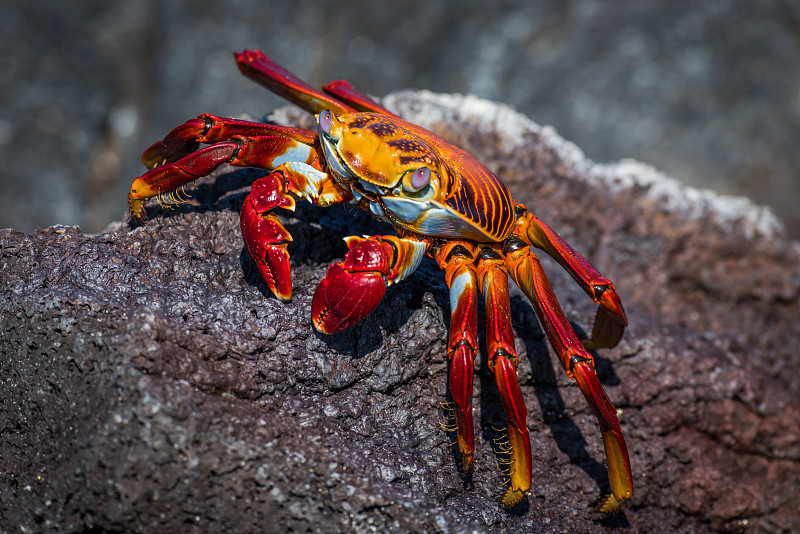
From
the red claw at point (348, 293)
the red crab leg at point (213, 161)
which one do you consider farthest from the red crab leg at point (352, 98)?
the red claw at point (348, 293)

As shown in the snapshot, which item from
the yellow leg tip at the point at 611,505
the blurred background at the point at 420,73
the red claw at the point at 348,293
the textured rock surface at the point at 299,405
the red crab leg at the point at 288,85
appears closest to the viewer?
the textured rock surface at the point at 299,405

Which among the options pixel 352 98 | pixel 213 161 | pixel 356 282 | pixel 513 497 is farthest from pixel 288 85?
pixel 513 497

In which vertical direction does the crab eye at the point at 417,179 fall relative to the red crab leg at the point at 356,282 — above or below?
above

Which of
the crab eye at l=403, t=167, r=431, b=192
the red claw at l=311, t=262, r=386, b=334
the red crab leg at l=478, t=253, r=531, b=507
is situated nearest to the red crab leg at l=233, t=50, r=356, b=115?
the crab eye at l=403, t=167, r=431, b=192

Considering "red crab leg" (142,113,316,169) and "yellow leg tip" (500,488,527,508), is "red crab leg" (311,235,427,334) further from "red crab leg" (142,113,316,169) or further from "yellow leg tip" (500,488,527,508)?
"yellow leg tip" (500,488,527,508)

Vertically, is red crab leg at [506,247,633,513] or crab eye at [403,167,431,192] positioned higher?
crab eye at [403,167,431,192]

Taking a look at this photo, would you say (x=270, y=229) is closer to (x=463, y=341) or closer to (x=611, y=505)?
(x=463, y=341)

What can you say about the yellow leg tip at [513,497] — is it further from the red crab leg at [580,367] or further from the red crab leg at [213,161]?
the red crab leg at [213,161]

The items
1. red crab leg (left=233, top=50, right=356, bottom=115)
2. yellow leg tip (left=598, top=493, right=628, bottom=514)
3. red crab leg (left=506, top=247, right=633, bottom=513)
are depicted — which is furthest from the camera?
red crab leg (left=233, top=50, right=356, bottom=115)

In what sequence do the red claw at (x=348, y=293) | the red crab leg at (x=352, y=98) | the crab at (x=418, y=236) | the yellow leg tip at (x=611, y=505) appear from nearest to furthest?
the red claw at (x=348, y=293) < the crab at (x=418, y=236) < the yellow leg tip at (x=611, y=505) < the red crab leg at (x=352, y=98)
